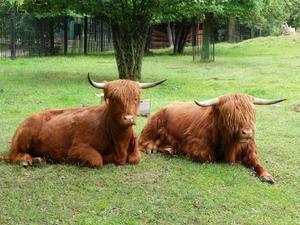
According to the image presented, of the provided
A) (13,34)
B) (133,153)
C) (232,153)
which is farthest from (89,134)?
(13,34)

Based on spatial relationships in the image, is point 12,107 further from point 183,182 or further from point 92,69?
point 92,69

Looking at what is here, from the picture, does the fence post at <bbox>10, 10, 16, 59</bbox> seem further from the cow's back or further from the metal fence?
the cow's back

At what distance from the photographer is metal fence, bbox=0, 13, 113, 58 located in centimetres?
2844

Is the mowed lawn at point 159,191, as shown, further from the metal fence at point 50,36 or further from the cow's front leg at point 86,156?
the metal fence at point 50,36

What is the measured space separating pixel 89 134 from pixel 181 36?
3010 centimetres

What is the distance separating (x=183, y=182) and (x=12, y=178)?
1.90 meters

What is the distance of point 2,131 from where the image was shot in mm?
9836

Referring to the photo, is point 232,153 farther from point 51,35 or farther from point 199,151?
point 51,35

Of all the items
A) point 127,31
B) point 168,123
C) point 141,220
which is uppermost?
point 127,31

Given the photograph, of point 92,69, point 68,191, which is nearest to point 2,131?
point 68,191

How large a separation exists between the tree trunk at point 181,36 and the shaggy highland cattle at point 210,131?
28.2 m

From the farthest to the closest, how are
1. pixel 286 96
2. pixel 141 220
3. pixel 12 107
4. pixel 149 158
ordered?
1. pixel 286 96
2. pixel 12 107
3. pixel 149 158
4. pixel 141 220

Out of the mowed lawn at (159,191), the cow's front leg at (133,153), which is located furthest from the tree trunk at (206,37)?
the cow's front leg at (133,153)

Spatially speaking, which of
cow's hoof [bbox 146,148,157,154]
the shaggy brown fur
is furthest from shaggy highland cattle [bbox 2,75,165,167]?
cow's hoof [bbox 146,148,157,154]
